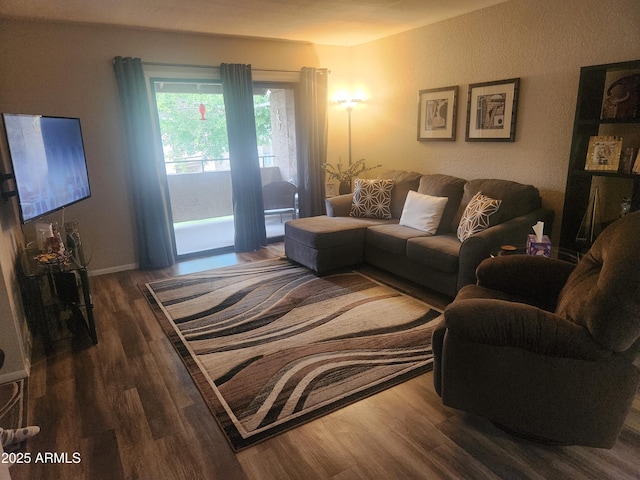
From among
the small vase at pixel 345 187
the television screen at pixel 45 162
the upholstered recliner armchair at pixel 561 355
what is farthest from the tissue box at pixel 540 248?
the television screen at pixel 45 162

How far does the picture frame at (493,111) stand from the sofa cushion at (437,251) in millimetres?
1049

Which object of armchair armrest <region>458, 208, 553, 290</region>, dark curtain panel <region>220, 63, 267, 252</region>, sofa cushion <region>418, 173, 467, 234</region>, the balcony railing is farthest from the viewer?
the balcony railing

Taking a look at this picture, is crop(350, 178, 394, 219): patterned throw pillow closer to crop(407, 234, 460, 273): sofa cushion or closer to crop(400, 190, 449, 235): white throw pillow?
crop(400, 190, 449, 235): white throw pillow

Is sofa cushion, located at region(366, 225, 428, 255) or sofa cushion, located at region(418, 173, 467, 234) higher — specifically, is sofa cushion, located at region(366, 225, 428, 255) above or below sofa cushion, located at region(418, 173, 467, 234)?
below

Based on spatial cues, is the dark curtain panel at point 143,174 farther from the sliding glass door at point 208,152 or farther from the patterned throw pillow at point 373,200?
the patterned throw pillow at point 373,200

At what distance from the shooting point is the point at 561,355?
1.62 m

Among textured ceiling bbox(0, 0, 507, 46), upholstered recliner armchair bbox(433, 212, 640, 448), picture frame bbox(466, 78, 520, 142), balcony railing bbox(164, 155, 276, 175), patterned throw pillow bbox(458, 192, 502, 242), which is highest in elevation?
textured ceiling bbox(0, 0, 507, 46)

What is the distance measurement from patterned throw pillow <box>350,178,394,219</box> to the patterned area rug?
0.75 m

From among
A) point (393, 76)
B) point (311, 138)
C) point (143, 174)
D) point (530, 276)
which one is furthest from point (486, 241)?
point (143, 174)

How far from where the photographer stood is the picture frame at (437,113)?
13.5 ft

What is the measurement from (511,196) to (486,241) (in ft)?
2.14

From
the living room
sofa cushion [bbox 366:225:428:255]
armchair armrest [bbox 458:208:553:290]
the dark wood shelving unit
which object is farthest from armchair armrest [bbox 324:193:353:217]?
the dark wood shelving unit

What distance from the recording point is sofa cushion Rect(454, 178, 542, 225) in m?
3.31

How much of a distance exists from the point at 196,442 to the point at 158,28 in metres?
3.84
